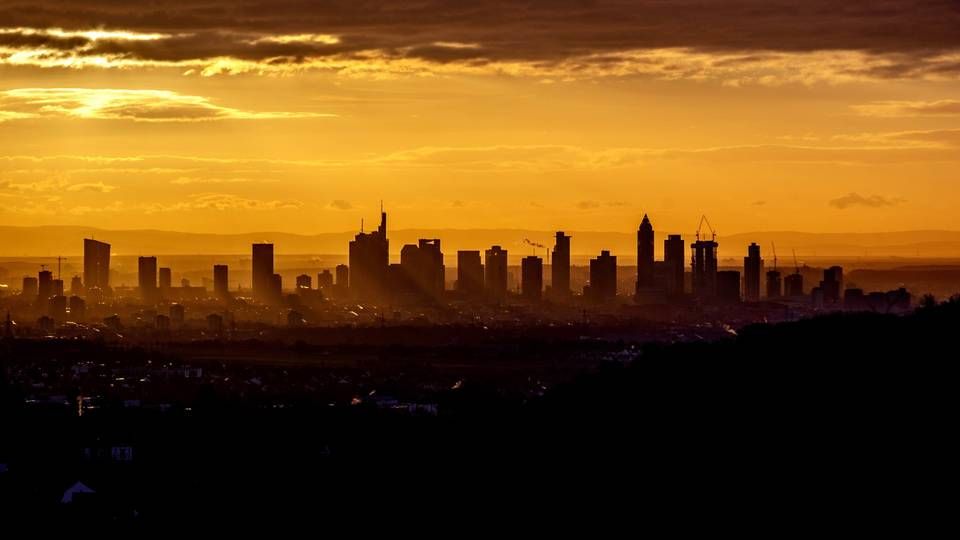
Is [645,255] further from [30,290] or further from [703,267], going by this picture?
[30,290]

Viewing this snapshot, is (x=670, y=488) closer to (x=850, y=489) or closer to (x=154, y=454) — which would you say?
(x=850, y=489)

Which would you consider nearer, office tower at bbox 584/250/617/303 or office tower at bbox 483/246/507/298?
office tower at bbox 584/250/617/303

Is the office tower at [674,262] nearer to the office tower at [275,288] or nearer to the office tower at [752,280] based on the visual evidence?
the office tower at [752,280]

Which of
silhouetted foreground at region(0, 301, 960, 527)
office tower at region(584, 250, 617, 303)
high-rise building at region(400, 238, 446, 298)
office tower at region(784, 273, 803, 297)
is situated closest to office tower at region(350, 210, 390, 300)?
high-rise building at region(400, 238, 446, 298)

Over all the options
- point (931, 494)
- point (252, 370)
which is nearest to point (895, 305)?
point (252, 370)

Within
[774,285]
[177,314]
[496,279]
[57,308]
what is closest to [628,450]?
[177,314]

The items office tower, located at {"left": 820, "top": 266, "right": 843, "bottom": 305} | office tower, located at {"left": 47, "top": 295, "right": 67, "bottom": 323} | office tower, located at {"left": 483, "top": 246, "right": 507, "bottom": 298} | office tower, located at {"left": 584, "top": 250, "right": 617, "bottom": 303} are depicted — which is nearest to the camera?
office tower, located at {"left": 820, "top": 266, "right": 843, "bottom": 305}

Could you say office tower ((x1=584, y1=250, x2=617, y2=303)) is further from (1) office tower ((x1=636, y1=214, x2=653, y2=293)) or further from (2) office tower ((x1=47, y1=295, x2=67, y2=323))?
(2) office tower ((x1=47, y1=295, x2=67, y2=323))
